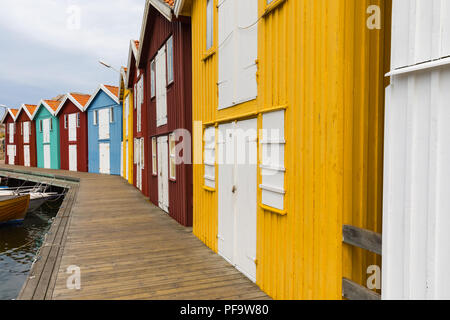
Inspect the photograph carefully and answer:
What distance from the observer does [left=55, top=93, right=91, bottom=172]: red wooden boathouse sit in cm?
2885

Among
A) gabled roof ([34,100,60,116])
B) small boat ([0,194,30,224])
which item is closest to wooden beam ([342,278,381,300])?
small boat ([0,194,30,224])

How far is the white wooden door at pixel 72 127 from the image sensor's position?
97.5ft

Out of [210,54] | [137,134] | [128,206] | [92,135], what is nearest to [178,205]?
[128,206]

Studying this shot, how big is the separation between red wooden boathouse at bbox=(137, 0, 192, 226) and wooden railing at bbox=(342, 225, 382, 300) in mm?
6201

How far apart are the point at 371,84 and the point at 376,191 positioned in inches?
42.4

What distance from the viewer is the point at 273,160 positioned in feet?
15.3

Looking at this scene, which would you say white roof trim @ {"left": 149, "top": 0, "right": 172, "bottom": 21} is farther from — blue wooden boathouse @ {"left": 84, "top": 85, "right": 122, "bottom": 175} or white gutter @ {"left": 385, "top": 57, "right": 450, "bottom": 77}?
blue wooden boathouse @ {"left": 84, "top": 85, "right": 122, "bottom": 175}

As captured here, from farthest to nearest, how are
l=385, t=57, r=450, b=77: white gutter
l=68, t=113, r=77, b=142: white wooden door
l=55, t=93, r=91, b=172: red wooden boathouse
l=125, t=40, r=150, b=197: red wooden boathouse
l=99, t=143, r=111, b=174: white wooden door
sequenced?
l=68, t=113, r=77, b=142: white wooden door, l=55, t=93, r=91, b=172: red wooden boathouse, l=99, t=143, r=111, b=174: white wooden door, l=125, t=40, r=150, b=197: red wooden boathouse, l=385, t=57, r=450, b=77: white gutter

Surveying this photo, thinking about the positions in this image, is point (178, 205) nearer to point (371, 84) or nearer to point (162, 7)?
point (162, 7)

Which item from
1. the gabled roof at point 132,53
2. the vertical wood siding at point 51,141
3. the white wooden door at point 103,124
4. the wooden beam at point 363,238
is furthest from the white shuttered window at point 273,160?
the vertical wood siding at point 51,141

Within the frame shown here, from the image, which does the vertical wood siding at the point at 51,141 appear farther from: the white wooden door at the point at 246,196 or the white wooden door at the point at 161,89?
the white wooden door at the point at 246,196

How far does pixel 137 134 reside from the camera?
1825 centimetres

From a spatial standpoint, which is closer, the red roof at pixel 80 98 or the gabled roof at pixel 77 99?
the gabled roof at pixel 77 99

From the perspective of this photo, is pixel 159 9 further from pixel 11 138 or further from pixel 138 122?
pixel 11 138
